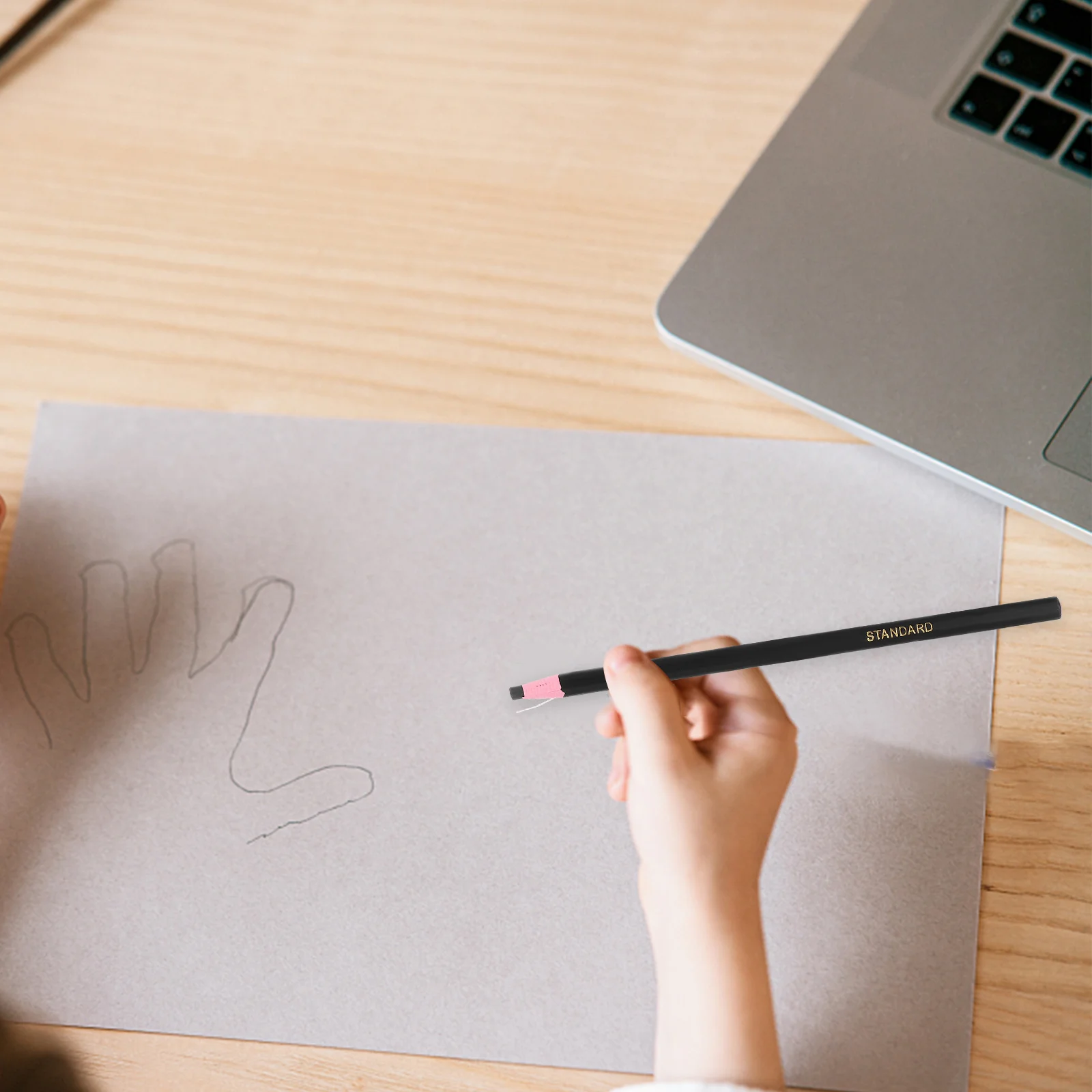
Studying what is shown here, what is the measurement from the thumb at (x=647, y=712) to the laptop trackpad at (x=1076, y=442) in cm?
20

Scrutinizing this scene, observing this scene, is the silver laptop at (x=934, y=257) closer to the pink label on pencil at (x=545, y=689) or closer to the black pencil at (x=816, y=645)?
the black pencil at (x=816, y=645)

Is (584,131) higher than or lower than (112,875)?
higher

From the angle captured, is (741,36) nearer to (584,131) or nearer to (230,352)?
(584,131)

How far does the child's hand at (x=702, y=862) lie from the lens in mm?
354

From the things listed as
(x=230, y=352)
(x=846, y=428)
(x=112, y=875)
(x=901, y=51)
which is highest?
(x=901, y=51)

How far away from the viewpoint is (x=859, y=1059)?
392mm

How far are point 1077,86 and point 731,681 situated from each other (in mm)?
319

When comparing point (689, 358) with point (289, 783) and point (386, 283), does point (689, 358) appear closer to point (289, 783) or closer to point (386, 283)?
point (386, 283)

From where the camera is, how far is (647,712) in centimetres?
37

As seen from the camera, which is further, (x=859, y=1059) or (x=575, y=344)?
(x=575, y=344)

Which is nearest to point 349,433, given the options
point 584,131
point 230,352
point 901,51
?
point 230,352

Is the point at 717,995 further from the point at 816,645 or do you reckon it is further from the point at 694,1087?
the point at 816,645

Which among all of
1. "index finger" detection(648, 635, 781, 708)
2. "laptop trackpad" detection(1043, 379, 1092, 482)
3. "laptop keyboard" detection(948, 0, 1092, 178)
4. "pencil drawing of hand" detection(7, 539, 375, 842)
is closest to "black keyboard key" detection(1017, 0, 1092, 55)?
"laptop keyboard" detection(948, 0, 1092, 178)

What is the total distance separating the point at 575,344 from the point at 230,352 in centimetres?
17
